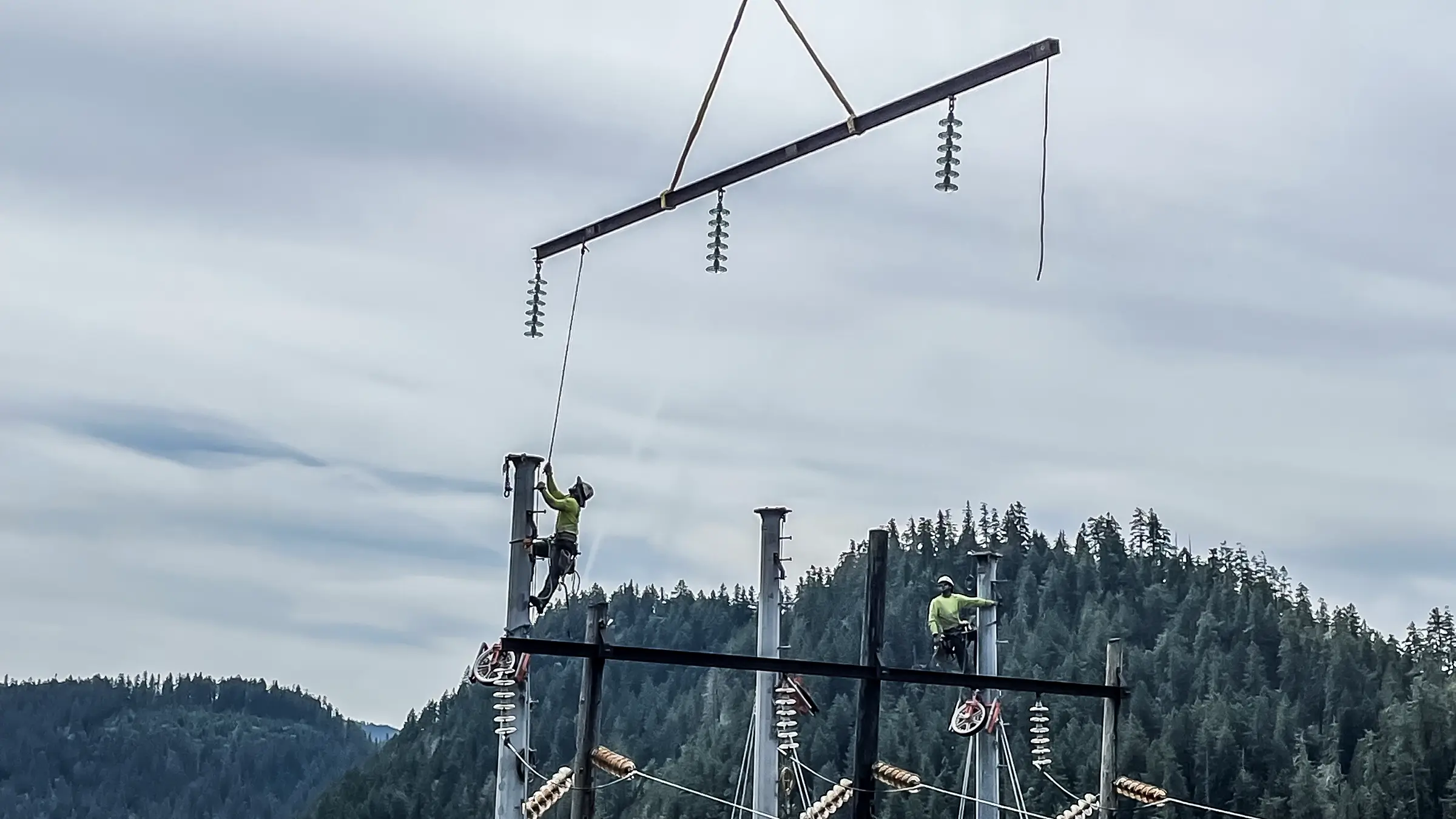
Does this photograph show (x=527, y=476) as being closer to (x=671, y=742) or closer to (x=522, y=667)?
(x=522, y=667)

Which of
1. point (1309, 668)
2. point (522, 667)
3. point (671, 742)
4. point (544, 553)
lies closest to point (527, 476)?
point (544, 553)

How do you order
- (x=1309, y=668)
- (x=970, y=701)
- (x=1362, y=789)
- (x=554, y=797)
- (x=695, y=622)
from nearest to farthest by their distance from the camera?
(x=554, y=797) → (x=970, y=701) → (x=1362, y=789) → (x=1309, y=668) → (x=695, y=622)

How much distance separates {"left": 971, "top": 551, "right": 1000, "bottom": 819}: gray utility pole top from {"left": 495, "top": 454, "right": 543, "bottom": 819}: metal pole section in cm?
540

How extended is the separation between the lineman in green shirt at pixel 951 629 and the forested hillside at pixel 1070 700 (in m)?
44.6

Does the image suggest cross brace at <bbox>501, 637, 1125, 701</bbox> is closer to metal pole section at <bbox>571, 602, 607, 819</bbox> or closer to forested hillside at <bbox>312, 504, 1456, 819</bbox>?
metal pole section at <bbox>571, 602, 607, 819</bbox>

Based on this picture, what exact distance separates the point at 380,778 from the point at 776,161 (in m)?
138

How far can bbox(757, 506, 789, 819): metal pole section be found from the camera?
66.6 ft

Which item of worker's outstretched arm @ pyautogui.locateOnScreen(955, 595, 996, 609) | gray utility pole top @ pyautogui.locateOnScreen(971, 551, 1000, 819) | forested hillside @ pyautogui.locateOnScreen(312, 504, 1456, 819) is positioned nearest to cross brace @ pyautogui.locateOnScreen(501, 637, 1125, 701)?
gray utility pole top @ pyautogui.locateOnScreen(971, 551, 1000, 819)

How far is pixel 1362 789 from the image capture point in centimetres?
8962

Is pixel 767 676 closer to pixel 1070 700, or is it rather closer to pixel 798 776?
pixel 798 776

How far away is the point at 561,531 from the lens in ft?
67.5

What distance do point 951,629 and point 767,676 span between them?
→ 137 inches

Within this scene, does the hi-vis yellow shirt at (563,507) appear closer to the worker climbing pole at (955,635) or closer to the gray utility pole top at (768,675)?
the gray utility pole top at (768,675)

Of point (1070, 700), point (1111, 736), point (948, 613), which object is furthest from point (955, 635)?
point (1070, 700)
